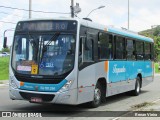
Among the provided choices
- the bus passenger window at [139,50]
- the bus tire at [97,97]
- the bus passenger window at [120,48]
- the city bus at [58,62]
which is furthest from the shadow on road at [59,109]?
the bus passenger window at [139,50]

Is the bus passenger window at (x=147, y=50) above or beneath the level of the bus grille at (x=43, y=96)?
above

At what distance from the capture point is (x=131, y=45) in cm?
1697

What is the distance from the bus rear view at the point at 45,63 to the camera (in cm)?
1098

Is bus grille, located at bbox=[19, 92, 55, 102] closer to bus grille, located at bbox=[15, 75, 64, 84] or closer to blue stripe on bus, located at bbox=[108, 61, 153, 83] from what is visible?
bus grille, located at bbox=[15, 75, 64, 84]

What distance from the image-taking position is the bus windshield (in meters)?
11.1

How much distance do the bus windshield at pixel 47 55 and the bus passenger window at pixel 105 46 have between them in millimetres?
2099

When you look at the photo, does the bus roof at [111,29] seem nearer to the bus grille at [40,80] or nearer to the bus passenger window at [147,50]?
the bus passenger window at [147,50]

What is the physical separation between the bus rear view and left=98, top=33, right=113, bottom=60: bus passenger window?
2.03 metres

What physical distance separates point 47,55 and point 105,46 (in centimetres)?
312

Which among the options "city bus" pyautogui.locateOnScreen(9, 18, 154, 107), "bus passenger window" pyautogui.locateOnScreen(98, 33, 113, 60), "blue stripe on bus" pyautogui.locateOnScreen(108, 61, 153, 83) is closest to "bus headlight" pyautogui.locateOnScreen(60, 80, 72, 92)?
"city bus" pyautogui.locateOnScreen(9, 18, 154, 107)

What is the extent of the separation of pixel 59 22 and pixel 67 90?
216 cm

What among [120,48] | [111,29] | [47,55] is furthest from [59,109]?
[120,48]

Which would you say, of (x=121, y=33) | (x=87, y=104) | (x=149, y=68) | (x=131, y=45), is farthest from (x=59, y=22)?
(x=149, y=68)

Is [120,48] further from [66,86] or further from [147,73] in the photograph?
[147,73]
